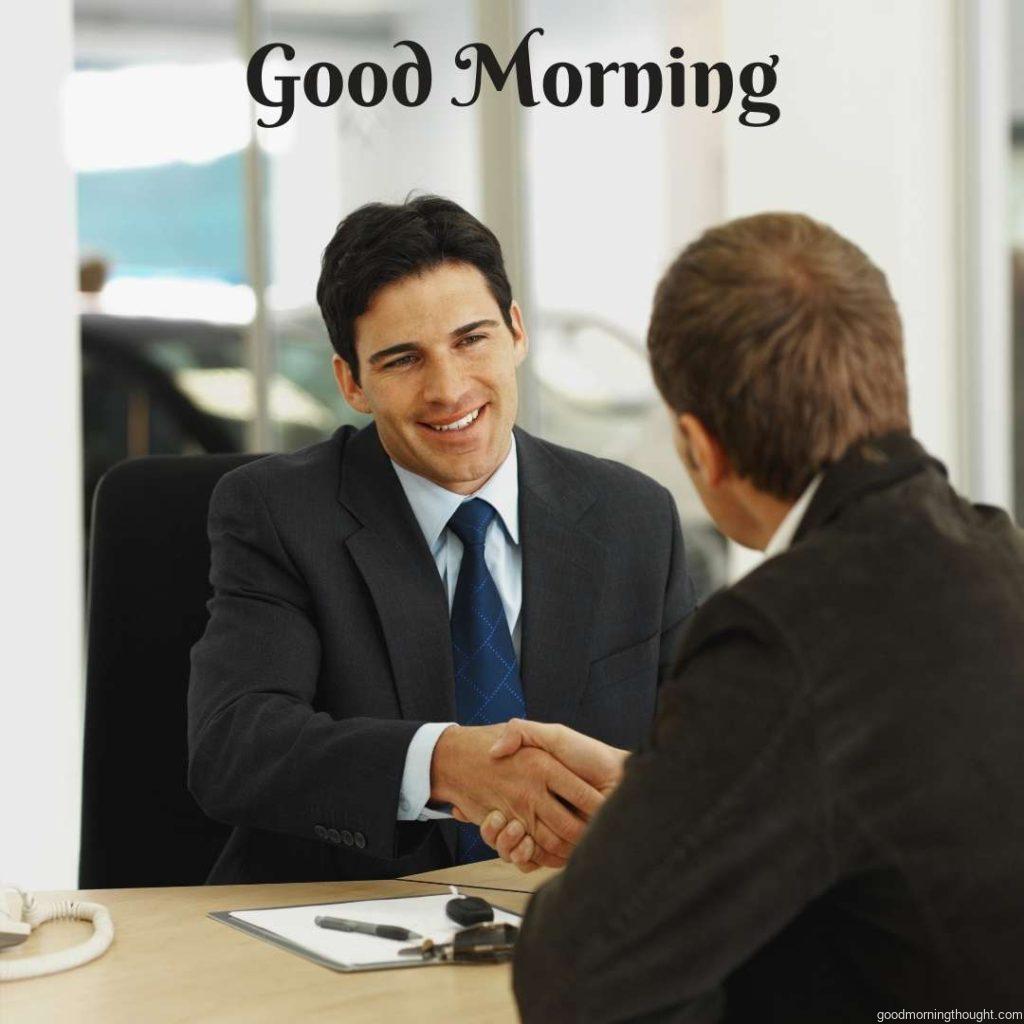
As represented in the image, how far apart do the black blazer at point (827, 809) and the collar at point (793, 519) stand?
0.13 ft

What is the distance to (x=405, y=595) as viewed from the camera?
199 centimetres

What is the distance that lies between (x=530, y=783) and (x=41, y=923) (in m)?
0.49

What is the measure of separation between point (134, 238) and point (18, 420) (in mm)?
1070

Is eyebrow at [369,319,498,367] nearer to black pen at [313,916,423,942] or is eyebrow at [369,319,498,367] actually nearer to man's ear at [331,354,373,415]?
man's ear at [331,354,373,415]

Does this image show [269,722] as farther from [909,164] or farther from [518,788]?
[909,164]

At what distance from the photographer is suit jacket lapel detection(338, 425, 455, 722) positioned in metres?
1.97

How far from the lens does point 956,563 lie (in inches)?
41.4

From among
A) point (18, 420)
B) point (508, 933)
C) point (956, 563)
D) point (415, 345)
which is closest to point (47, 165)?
point (18, 420)

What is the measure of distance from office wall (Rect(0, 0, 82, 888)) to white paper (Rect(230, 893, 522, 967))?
9.36 ft

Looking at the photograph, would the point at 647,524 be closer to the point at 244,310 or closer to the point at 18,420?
the point at 18,420

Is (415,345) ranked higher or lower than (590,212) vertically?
lower

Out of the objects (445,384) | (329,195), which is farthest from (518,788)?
(329,195)

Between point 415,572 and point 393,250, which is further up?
point 393,250

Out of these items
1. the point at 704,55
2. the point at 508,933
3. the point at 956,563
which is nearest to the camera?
the point at 956,563
